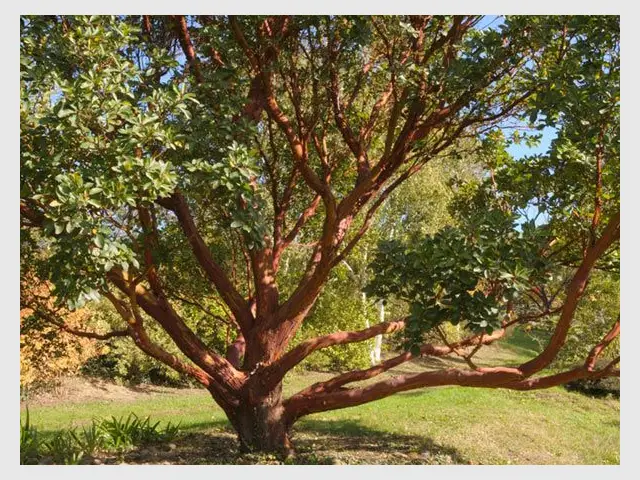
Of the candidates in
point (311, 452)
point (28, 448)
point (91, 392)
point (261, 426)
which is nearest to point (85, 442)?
point (28, 448)

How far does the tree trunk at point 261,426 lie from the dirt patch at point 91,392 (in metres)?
8.79

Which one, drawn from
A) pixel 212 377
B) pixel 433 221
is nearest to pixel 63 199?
pixel 212 377

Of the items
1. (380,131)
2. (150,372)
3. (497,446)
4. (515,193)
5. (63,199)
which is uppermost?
(380,131)

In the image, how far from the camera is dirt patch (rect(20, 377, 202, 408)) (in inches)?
602

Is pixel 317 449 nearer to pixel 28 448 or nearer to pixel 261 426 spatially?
pixel 261 426

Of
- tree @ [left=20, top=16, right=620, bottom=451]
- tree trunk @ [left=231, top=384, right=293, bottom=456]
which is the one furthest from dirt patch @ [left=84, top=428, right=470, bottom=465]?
tree @ [left=20, top=16, right=620, bottom=451]

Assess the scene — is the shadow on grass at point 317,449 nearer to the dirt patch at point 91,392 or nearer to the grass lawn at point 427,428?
the grass lawn at point 427,428

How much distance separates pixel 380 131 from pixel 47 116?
5.83 m

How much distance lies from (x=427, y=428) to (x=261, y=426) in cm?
347

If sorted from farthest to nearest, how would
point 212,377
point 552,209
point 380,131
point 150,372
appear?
1. point 150,372
2. point 380,131
3. point 212,377
4. point 552,209

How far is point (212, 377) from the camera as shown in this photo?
290 inches

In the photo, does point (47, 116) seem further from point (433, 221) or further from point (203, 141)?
point (433, 221)

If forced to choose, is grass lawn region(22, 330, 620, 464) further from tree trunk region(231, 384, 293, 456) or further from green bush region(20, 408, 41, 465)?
green bush region(20, 408, 41, 465)

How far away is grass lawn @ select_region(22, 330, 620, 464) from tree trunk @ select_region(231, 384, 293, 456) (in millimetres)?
268
